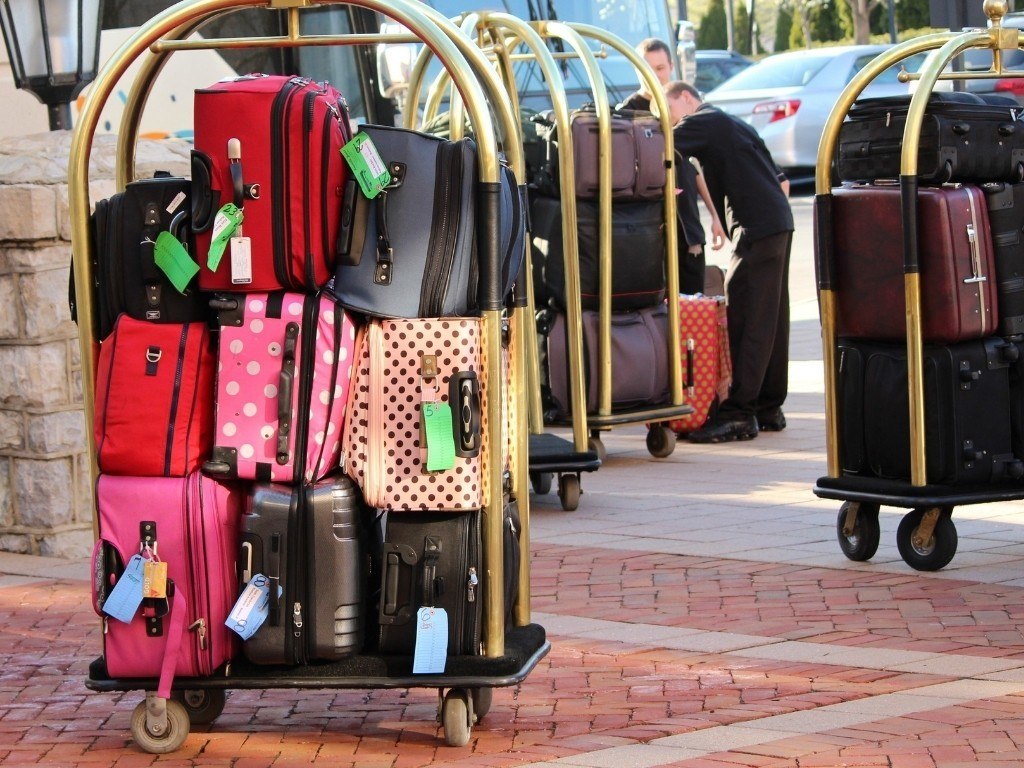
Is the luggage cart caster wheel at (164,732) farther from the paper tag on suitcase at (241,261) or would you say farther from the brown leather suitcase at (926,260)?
the brown leather suitcase at (926,260)

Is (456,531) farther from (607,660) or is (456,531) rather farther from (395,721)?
(607,660)

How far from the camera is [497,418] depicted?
463 centimetres

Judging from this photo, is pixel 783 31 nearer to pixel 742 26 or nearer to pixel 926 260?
→ pixel 742 26

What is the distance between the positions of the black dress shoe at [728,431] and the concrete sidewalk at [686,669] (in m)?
1.96

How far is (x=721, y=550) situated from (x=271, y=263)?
10.0 feet

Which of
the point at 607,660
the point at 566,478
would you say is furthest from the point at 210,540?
the point at 566,478

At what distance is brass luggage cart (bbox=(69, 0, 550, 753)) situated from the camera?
459cm

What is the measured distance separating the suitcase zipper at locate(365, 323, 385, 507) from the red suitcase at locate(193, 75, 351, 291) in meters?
0.20

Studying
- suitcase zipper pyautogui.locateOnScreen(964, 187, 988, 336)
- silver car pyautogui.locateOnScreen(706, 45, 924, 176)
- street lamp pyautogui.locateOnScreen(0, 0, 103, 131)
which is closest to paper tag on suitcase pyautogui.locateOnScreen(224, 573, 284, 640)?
suitcase zipper pyautogui.locateOnScreen(964, 187, 988, 336)

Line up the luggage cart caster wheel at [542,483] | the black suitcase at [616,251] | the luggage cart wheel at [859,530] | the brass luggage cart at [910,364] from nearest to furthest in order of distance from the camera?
the brass luggage cart at [910,364] → the luggage cart wheel at [859,530] → the luggage cart caster wheel at [542,483] → the black suitcase at [616,251]

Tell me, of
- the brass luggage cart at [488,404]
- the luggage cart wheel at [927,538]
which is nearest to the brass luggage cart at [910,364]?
the luggage cart wheel at [927,538]

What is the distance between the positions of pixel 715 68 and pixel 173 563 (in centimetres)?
2840

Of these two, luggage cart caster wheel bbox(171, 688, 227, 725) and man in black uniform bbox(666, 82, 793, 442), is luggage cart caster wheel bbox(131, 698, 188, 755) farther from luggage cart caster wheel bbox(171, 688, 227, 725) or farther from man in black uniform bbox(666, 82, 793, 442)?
man in black uniform bbox(666, 82, 793, 442)

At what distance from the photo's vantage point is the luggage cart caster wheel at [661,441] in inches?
375
